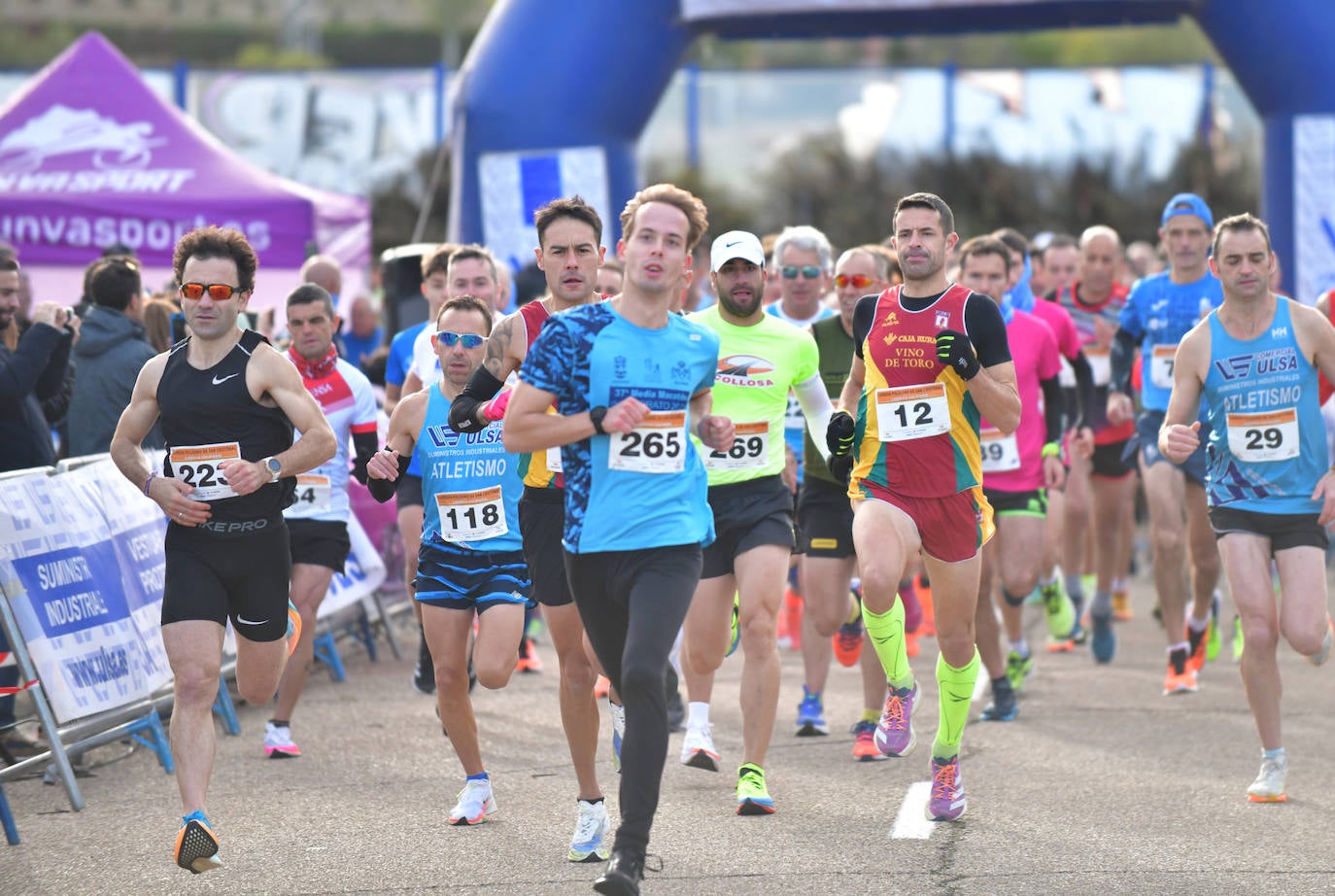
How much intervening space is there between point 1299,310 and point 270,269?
321 inches

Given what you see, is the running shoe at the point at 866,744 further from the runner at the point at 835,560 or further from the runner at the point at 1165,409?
the runner at the point at 1165,409

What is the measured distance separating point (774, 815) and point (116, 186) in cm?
842

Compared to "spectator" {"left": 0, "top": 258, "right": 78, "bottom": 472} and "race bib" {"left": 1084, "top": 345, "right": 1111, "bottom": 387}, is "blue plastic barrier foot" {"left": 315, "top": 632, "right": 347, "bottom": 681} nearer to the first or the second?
"spectator" {"left": 0, "top": 258, "right": 78, "bottom": 472}

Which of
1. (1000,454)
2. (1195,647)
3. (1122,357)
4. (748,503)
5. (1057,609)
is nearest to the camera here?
(748,503)

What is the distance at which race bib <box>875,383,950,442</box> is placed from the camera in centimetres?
646

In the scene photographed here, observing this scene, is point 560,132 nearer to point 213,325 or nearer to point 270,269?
point 270,269

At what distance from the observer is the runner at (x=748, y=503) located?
6.66 meters

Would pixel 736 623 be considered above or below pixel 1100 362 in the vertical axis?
below

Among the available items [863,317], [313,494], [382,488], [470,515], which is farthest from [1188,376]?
[313,494]

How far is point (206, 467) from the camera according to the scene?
591 centimetres

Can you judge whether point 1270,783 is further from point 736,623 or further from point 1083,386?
point 1083,386

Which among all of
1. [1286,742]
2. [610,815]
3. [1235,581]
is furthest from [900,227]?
[1286,742]

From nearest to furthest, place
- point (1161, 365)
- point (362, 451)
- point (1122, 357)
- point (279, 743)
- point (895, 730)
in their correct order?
point (895, 730) → point (362, 451) → point (279, 743) → point (1161, 365) → point (1122, 357)

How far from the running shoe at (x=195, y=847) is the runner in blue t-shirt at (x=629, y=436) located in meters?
1.31
